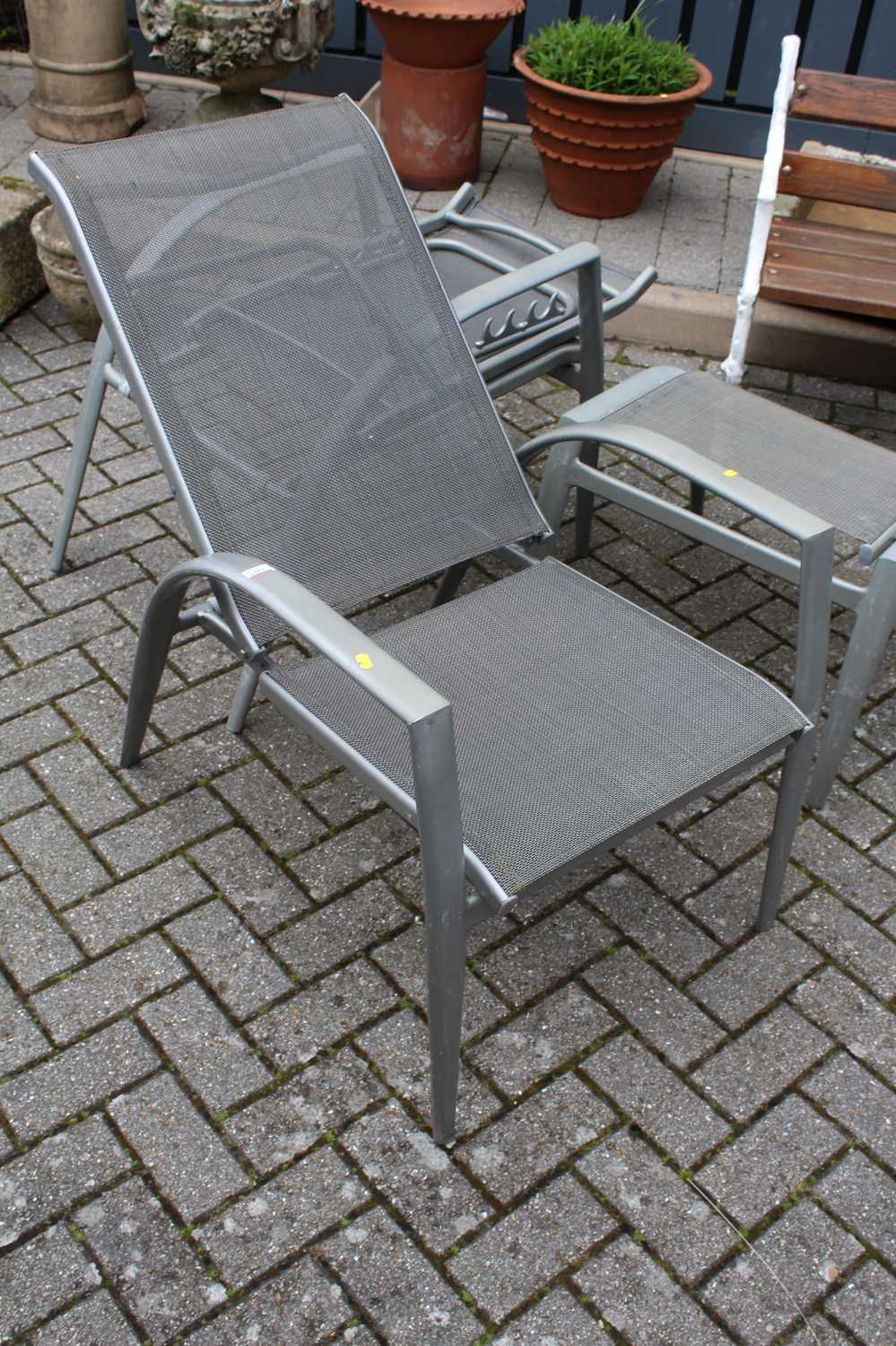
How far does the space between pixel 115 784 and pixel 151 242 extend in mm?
1094

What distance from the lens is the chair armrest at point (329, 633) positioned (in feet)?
5.88

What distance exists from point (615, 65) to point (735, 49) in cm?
108

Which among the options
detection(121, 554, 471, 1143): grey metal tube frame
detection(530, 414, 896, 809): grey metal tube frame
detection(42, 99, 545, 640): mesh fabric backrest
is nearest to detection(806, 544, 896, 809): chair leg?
detection(530, 414, 896, 809): grey metal tube frame

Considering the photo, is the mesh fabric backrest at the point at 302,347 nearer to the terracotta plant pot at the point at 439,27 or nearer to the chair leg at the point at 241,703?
the chair leg at the point at 241,703

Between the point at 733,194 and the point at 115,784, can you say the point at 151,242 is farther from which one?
the point at 733,194

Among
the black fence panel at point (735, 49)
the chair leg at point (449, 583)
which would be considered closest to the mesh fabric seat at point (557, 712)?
the chair leg at point (449, 583)

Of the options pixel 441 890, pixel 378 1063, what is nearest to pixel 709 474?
pixel 441 890

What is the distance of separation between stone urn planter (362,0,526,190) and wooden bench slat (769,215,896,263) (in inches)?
53.4

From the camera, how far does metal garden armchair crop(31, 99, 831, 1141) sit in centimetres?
207

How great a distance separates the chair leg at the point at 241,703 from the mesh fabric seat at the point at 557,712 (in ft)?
1.56

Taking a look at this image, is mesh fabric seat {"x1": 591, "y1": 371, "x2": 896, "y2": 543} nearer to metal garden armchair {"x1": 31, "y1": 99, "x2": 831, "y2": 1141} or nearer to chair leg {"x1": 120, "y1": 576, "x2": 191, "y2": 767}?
metal garden armchair {"x1": 31, "y1": 99, "x2": 831, "y2": 1141}

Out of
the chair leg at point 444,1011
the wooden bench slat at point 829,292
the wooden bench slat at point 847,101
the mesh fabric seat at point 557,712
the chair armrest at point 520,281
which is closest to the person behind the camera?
the chair leg at point 444,1011

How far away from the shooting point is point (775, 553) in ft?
8.89

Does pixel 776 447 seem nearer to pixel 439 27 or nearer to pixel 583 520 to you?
pixel 583 520
